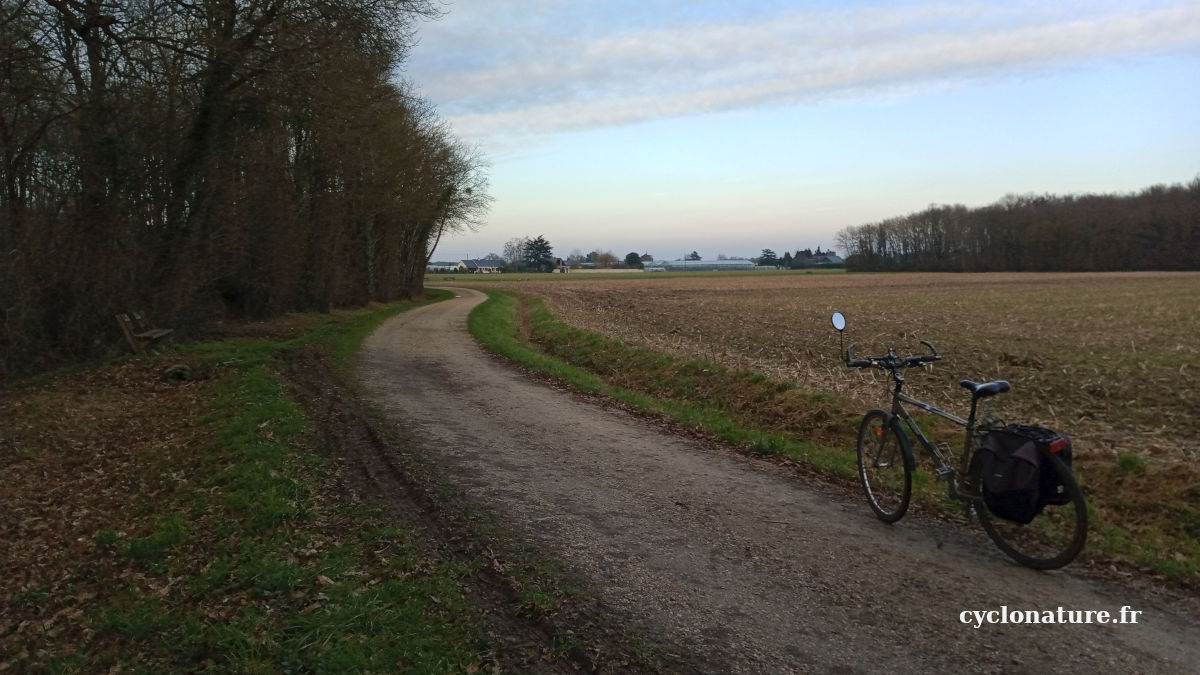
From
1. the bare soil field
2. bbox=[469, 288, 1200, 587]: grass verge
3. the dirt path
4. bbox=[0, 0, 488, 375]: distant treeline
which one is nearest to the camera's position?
the dirt path

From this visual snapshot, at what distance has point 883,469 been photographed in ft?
19.6

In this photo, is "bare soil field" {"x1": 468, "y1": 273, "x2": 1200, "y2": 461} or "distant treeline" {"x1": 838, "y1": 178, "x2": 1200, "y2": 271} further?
"distant treeline" {"x1": 838, "y1": 178, "x2": 1200, "y2": 271}

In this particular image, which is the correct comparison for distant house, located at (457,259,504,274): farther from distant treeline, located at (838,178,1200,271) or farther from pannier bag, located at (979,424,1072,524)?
pannier bag, located at (979,424,1072,524)

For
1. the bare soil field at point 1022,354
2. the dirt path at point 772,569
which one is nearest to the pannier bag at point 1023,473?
the dirt path at point 772,569

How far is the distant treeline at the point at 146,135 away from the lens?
39.3 ft

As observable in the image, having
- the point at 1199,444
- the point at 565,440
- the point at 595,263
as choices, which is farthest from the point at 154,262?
the point at 595,263

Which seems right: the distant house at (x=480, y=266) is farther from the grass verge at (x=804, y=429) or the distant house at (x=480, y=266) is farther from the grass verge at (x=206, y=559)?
the grass verge at (x=206, y=559)

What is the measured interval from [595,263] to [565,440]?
611ft

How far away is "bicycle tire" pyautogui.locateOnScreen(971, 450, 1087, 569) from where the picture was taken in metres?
4.33

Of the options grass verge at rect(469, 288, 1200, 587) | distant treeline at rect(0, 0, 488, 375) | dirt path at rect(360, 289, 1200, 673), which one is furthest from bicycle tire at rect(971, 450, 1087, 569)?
distant treeline at rect(0, 0, 488, 375)

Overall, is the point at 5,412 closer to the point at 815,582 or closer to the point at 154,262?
the point at 154,262

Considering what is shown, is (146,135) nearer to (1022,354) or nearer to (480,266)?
(1022,354)

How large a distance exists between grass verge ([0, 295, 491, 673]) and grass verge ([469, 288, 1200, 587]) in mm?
4148

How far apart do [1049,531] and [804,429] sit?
4.05m
